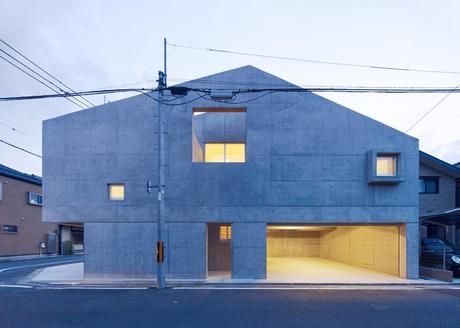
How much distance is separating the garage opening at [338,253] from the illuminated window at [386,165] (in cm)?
247

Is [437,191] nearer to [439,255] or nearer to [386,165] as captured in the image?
[439,255]

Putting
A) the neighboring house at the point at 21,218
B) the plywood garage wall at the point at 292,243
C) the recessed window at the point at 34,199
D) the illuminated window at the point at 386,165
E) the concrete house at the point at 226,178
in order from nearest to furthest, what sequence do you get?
the concrete house at the point at 226,178, the illuminated window at the point at 386,165, the plywood garage wall at the point at 292,243, the neighboring house at the point at 21,218, the recessed window at the point at 34,199

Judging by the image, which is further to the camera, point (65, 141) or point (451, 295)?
point (65, 141)

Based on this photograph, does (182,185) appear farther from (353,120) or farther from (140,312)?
(353,120)

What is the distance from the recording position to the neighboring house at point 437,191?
A: 748 inches

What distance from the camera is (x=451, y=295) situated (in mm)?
9945

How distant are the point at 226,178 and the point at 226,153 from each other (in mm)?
2353

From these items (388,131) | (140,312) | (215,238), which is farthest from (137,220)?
(388,131)

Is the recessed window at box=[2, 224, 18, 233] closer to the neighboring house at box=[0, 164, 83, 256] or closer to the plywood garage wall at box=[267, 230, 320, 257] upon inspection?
the neighboring house at box=[0, 164, 83, 256]

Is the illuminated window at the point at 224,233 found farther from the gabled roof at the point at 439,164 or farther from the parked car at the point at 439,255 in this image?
the gabled roof at the point at 439,164

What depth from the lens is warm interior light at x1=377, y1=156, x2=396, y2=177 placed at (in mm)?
12406

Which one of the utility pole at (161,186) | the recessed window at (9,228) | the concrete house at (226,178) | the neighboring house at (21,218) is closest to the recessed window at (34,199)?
the neighboring house at (21,218)

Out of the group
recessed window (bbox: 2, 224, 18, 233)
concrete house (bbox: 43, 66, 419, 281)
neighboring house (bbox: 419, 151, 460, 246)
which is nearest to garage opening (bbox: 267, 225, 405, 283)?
concrete house (bbox: 43, 66, 419, 281)

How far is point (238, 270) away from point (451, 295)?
7315mm
